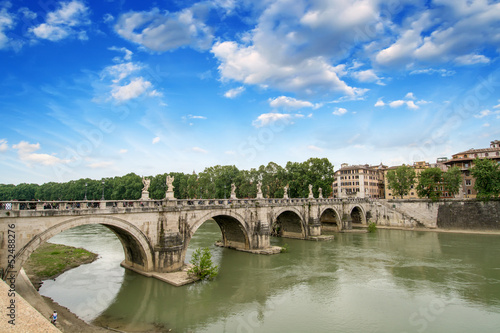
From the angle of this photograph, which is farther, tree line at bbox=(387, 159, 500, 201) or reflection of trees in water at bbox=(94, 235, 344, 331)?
tree line at bbox=(387, 159, 500, 201)

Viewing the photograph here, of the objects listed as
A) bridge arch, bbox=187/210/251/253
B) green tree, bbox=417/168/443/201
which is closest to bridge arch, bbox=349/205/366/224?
green tree, bbox=417/168/443/201

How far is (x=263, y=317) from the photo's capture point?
53.6 feet

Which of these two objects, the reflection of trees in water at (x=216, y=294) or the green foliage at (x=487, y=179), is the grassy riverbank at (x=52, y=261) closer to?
the reflection of trees in water at (x=216, y=294)

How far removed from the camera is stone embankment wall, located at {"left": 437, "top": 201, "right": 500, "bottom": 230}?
47.2 meters

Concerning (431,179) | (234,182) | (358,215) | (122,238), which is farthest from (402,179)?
(122,238)

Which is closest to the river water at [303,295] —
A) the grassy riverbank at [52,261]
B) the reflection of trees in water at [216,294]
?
the reflection of trees in water at [216,294]

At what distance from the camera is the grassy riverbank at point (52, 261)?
23.0 metres

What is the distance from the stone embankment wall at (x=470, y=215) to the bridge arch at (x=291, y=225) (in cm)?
2791

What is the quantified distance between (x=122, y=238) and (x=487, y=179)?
178ft

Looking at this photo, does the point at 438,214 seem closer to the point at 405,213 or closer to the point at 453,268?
the point at 405,213

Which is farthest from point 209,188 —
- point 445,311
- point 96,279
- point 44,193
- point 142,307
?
point 44,193

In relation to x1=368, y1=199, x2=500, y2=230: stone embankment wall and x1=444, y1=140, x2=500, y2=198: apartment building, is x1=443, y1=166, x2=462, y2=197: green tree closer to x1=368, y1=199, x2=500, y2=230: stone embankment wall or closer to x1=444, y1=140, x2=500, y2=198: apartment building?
x1=368, y1=199, x2=500, y2=230: stone embankment wall

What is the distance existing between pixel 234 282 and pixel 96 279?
1052cm

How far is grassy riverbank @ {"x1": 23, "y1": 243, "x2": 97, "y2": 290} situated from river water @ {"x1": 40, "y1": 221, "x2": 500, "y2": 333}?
44.1 inches
